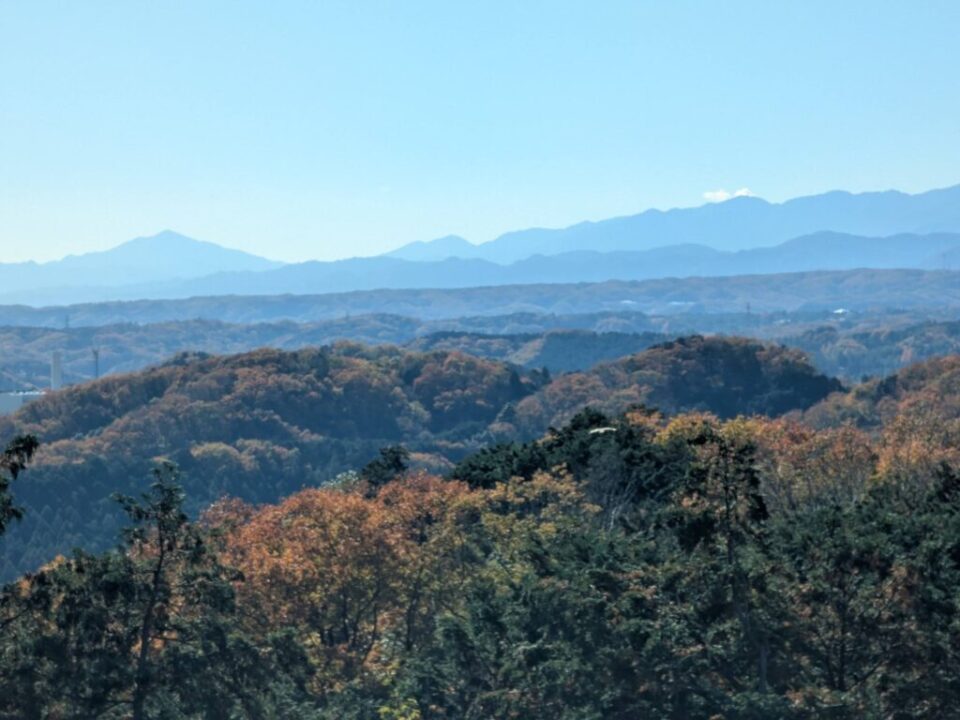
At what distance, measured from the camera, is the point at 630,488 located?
4200 cm

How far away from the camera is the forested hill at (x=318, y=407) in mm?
123562

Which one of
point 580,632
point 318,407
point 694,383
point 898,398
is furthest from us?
point 318,407

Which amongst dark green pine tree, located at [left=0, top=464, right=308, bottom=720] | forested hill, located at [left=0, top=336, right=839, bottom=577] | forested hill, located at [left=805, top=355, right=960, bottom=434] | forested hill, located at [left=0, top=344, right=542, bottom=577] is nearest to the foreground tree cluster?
dark green pine tree, located at [left=0, top=464, right=308, bottom=720]

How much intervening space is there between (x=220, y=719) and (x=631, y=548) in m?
8.52

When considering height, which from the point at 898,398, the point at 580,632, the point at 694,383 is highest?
the point at 580,632

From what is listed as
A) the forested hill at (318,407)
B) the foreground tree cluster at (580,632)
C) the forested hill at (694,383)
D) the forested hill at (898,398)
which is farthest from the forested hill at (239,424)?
the foreground tree cluster at (580,632)

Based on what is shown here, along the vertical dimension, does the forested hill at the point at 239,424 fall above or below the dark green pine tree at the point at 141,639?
below

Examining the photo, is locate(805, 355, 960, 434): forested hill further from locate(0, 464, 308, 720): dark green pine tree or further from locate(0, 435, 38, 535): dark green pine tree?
locate(0, 435, 38, 535): dark green pine tree

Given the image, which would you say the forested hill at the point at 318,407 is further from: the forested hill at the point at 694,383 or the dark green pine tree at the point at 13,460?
the dark green pine tree at the point at 13,460

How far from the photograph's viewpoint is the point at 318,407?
15325 cm

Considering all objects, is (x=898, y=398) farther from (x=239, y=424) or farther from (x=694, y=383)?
(x=239, y=424)

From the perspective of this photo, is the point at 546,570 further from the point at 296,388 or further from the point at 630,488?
the point at 296,388

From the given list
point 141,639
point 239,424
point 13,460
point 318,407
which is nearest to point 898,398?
point 239,424

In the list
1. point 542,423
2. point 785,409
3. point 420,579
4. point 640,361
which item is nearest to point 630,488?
point 420,579
